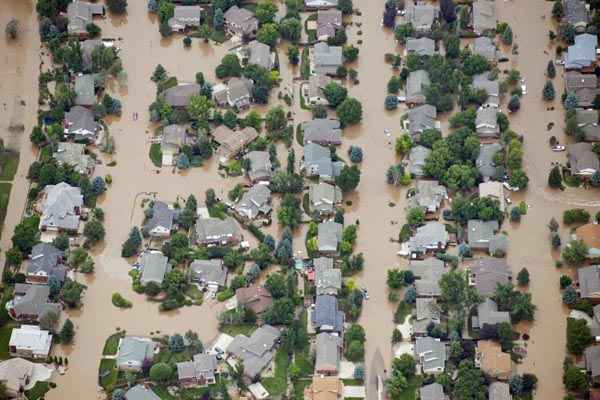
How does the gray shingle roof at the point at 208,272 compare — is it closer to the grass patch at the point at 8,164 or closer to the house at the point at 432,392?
the house at the point at 432,392

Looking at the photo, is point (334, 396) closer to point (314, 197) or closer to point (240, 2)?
point (314, 197)

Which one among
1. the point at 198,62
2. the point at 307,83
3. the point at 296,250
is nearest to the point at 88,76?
the point at 198,62

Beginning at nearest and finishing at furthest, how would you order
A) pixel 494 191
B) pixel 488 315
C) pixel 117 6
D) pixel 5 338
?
pixel 488 315 → pixel 5 338 → pixel 494 191 → pixel 117 6

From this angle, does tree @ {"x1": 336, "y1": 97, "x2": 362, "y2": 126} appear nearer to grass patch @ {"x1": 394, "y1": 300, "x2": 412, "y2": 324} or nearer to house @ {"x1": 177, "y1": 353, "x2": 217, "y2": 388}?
grass patch @ {"x1": 394, "y1": 300, "x2": 412, "y2": 324}

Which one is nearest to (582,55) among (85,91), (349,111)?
(349,111)

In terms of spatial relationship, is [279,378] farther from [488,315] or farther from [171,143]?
[171,143]

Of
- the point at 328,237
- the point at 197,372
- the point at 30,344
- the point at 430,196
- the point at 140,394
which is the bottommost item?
the point at 140,394

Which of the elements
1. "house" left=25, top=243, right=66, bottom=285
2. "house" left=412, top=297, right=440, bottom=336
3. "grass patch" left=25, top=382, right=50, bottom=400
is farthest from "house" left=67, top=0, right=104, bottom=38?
"house" left=412, top=297, right=440, bottom=336
